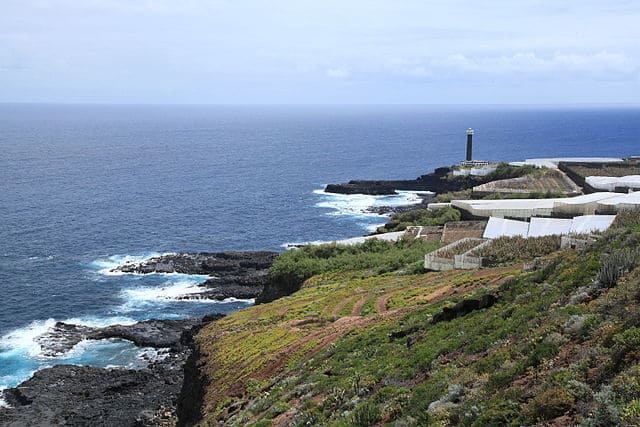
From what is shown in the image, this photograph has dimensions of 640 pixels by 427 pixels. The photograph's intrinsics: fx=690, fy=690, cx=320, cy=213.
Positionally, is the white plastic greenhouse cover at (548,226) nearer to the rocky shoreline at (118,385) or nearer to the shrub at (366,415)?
the rocky shoreline at (118,385)

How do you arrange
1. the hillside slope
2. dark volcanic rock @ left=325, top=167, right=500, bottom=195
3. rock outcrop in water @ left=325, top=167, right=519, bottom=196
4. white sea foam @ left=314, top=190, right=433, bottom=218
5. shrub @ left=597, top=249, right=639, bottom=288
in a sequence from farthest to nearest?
dark volcanic rock @ left=325, top=167, right=500, bottom=195
rock outcrop in water @ left=325, top=167, right=519, bottom=196
white sea foam @ left=314, top=190, right=433, bottom=218
shrub @ left=597, top=249, right=639, bottom=288
the hillside slope

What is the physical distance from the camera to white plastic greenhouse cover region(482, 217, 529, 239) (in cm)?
4816

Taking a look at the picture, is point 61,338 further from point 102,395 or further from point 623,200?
point 623,200

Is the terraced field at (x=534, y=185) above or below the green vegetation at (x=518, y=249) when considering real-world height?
A: below

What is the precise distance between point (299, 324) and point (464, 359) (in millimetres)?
16297

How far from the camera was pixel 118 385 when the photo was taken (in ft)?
138

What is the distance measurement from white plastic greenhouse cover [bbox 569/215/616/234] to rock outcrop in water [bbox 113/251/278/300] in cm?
2742

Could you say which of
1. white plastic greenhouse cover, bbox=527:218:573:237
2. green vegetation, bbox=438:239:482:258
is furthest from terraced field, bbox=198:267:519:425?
white plastic greenhouse cover, bbox=527:218:573:237

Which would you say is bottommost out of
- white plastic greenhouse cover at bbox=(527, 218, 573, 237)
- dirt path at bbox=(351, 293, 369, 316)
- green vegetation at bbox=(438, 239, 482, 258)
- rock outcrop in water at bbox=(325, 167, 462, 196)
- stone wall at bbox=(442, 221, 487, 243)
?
rock outcrop in water at bbox=(325, 167, 462, 196)

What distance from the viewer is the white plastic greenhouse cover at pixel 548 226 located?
46.8 metres

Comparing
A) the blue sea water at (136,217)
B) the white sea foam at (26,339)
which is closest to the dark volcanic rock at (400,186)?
the blue sea water at (136,217)

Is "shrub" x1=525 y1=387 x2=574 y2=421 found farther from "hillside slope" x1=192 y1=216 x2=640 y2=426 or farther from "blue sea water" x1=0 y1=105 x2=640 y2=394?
"blue sea water" x1=0 y1=105 x2=640 y2=394

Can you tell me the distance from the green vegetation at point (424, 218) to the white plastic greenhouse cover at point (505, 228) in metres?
13.5

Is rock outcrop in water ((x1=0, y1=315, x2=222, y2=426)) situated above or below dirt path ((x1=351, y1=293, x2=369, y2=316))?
below
